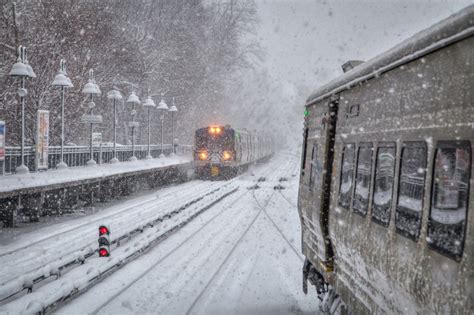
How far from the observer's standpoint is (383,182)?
12.8ft

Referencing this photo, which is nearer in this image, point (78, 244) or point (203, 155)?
point (78, 244)

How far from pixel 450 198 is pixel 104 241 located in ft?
25.2

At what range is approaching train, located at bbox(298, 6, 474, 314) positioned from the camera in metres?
2.61

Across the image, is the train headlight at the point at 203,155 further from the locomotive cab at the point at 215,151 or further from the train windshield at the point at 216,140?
the train windshield at the point at 216,140

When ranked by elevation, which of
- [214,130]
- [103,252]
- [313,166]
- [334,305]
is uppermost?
[214,130]

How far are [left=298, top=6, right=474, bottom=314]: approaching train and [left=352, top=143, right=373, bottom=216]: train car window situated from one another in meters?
0.01

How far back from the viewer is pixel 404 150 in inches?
136

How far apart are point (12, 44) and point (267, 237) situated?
55.1 ft

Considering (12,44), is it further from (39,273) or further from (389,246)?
(389,246)

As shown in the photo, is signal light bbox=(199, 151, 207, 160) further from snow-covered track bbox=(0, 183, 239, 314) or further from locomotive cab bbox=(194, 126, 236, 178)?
snow-covered track bbox=(0, 183, 239, 314)

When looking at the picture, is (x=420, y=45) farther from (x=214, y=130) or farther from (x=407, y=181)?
(x=214, y=130)

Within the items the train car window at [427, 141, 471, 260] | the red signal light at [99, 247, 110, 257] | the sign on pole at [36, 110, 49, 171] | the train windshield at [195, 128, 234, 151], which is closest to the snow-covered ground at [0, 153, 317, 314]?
the red signal light at [99, 247, 110, 257]

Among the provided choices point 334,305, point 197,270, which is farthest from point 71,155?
point 334,305

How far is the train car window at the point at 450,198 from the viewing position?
257 cm
